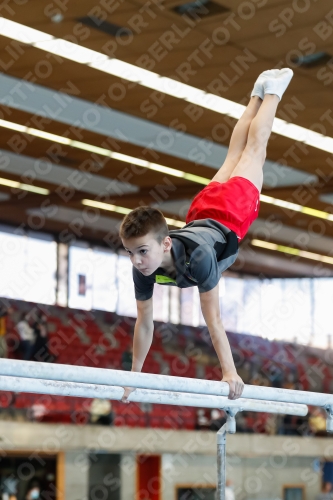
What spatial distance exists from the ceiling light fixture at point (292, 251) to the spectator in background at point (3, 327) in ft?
20.9

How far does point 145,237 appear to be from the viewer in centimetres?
375

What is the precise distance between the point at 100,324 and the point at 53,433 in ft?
16.3

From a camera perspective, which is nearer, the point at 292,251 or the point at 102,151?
the point at 102,151

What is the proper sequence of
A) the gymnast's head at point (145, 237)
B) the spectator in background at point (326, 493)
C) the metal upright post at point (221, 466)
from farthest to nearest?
1. the spectator in background at point (326, 493)
2. the metal upright post at point (221, 466)
3. the gymnast's head at point (145, 237)

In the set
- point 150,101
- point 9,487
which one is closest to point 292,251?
point 9,487

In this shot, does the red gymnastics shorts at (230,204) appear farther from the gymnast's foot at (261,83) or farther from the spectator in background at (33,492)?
the spectator in background at (33,492)

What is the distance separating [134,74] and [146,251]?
617cm

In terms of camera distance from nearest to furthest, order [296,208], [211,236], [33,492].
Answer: [211,236] → [33,492] → [296,208]

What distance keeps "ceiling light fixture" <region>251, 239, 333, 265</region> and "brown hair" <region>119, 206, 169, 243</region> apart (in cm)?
1539

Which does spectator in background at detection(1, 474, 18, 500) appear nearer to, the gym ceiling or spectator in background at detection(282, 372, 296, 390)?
the gym ceiling

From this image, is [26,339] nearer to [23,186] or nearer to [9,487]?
[9,487]

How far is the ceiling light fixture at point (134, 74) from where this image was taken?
8.58m

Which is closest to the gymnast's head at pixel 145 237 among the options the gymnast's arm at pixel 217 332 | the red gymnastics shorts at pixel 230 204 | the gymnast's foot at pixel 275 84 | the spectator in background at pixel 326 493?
the gymnast's arm at pixel 217 332

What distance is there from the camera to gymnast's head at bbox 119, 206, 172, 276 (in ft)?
12.3
